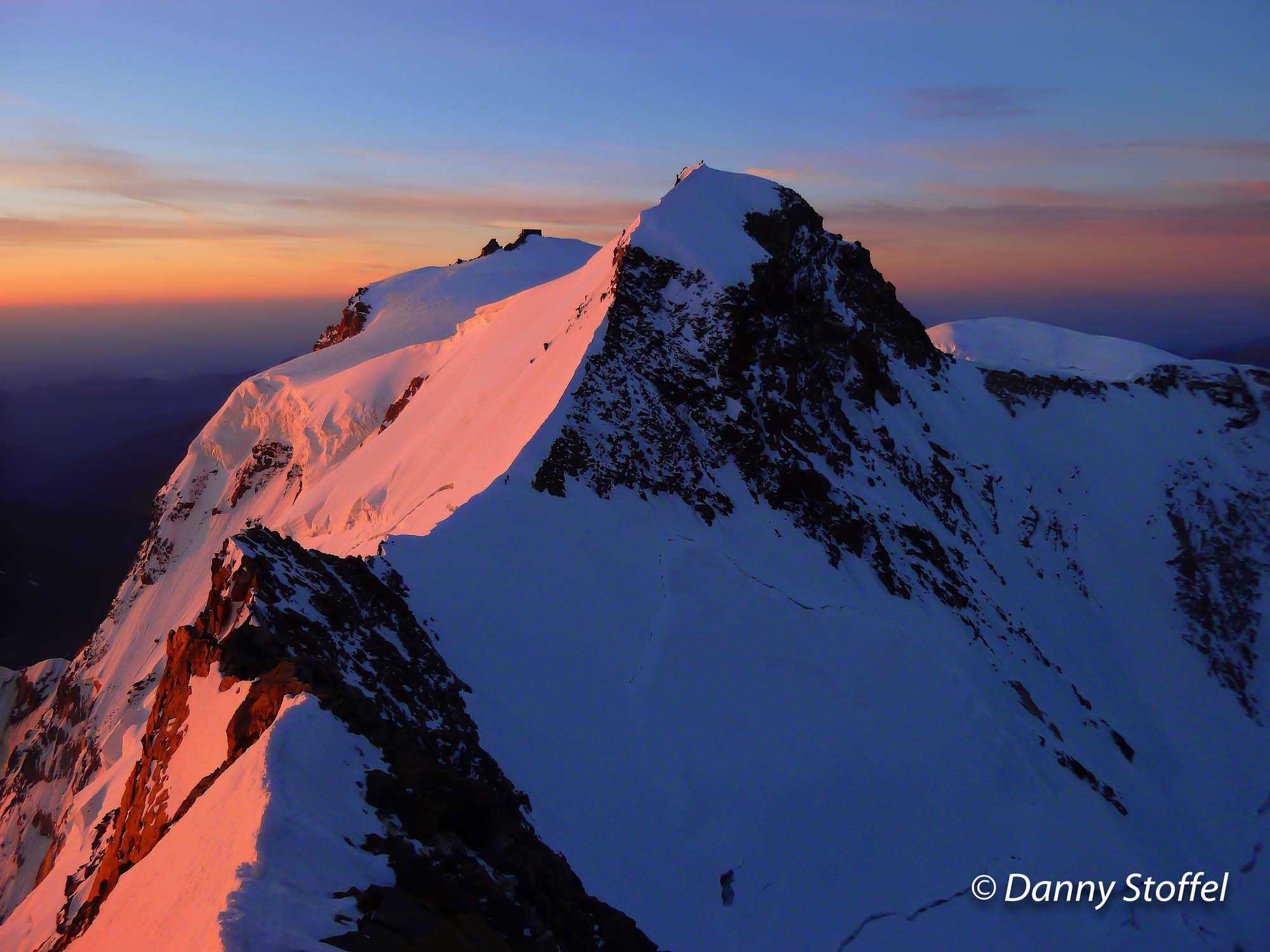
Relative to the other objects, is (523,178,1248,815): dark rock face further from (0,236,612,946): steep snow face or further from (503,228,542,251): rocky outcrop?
(503,228,542,251): rocky outcrop

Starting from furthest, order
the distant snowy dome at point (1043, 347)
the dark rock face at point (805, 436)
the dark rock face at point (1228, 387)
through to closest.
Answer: the distant snowy dome at point (1043, 347) → the dark rock face at point (1228, 387) → the dark rock face at point (805, 436)

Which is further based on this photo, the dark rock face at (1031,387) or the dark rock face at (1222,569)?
the dark rock face at (1031,387)

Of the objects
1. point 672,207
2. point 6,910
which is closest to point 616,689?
point 672,207

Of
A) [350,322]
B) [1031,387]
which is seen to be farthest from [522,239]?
[1031,387]

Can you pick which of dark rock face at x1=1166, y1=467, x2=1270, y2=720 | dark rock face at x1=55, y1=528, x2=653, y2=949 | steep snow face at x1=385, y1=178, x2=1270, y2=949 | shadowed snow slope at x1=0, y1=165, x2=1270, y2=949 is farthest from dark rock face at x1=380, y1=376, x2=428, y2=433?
dark rock face at x1=1166, y1=467, x2=1270, y2=720

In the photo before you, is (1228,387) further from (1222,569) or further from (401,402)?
(401,402)

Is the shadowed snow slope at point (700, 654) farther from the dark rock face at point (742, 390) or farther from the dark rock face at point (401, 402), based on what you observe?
the dark rock face at point (401, 402)

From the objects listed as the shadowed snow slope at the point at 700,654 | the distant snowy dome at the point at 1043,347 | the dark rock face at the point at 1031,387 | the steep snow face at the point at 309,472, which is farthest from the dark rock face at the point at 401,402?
the distant snowy dome at the point at 1043,347
